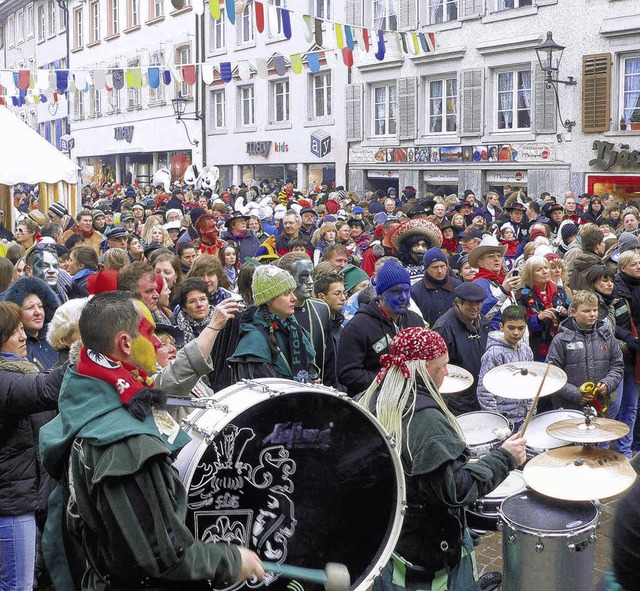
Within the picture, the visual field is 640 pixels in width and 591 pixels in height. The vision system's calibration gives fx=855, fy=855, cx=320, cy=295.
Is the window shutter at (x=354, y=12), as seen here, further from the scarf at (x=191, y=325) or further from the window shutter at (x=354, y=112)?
the scarf at (x=191, y=325)

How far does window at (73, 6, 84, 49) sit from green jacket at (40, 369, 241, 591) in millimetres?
41644

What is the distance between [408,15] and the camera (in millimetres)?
23266

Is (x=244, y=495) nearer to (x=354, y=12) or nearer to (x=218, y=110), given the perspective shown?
(x=354, y=12)

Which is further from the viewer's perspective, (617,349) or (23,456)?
(617,349)

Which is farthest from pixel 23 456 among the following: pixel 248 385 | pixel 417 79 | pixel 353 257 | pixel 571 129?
pixel 417 79

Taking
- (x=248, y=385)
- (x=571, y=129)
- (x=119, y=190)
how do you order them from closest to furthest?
(x=248, y=385) < (x=571, y=129) < (x=119, y=190)

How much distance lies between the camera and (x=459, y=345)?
20.4 ft

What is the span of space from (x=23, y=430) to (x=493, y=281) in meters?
4.72

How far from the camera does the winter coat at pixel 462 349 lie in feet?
20.1

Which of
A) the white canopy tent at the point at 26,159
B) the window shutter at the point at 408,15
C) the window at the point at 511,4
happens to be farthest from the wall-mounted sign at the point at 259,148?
the white canopy tent at the point at 26,159

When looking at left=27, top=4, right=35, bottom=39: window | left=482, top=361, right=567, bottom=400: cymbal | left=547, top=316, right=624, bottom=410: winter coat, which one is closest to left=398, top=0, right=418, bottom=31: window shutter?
left=547, top=316, right=624, bottom=410: winter coat

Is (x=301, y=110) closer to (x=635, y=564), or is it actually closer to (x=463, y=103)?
(x=463, y=103)

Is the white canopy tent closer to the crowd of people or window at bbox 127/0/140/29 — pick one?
the crowd of people

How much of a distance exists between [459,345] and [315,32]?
11.2 metres
